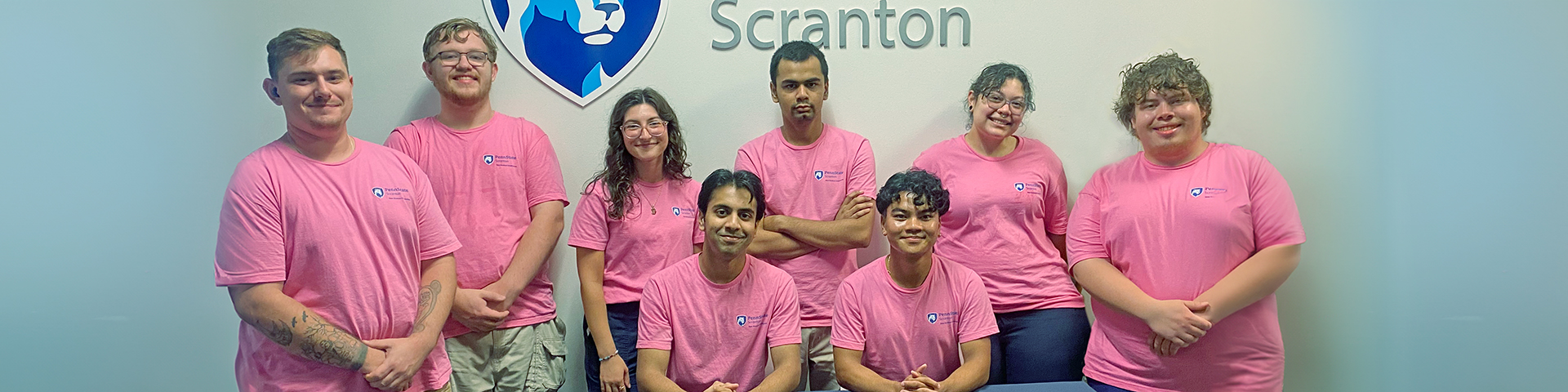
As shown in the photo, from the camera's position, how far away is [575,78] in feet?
9.76

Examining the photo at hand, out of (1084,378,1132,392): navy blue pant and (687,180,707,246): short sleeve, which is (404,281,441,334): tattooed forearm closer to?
(687,180,707,246): short sleeve

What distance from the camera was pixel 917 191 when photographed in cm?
236

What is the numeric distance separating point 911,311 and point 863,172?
506mm

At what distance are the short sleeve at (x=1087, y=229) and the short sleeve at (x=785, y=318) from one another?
0.82 meters

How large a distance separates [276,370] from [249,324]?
0.41 feet

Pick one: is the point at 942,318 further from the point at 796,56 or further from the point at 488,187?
the point at 488,187

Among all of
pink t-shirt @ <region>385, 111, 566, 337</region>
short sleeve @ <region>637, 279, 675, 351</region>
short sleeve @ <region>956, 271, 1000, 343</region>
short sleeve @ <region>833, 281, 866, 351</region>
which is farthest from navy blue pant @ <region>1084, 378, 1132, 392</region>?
pink t-shirt @ <region>385, 111, 566, 337</region>

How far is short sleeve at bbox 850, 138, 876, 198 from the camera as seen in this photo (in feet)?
Result: 8.84

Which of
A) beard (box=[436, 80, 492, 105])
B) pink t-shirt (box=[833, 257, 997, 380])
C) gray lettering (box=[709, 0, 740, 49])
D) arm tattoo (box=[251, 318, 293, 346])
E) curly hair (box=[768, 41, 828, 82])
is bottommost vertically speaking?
pink t-shirt (box=[833, 257, 997, 380])

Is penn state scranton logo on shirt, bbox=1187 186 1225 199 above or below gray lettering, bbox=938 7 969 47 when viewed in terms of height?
below

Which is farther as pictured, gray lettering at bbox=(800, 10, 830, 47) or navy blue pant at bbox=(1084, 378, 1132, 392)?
gray lettering at bbox=(800, 10, 830, 47)

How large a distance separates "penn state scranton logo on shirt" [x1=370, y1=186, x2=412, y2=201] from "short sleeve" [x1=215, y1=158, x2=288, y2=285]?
20cm

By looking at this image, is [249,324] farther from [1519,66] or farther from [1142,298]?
[1519,66]

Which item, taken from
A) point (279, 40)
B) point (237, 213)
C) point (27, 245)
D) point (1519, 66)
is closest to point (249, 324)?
point (237, 213)
